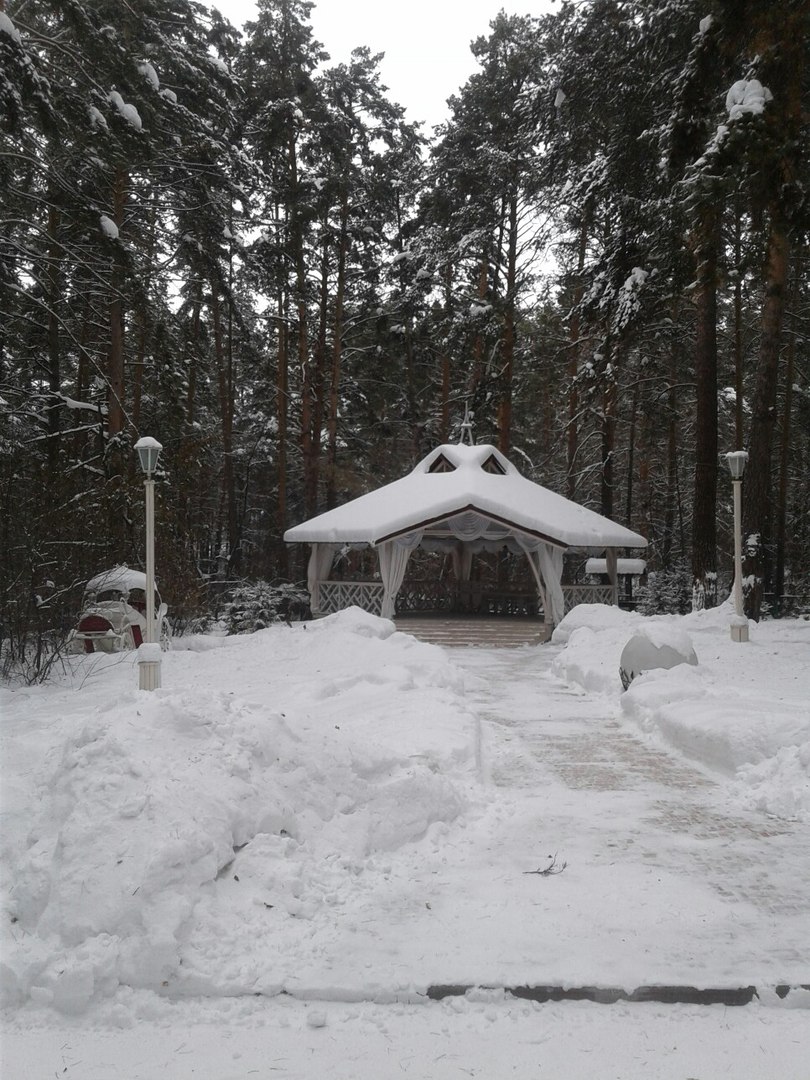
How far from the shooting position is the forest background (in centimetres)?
1057

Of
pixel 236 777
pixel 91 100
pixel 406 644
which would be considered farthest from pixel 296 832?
pixel 91 100

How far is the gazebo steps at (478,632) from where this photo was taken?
690 inches

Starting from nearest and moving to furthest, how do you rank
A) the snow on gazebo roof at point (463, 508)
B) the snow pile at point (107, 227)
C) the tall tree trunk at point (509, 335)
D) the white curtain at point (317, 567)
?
the snow pile at point (107, 227) < the snow on gazebo roof at point (463, 508) < the white curtain at point (317, 567) < the tall tree trunk at point (509, 335)

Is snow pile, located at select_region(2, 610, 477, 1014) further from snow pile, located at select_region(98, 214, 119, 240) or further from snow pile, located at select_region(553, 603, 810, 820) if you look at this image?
snow pile, located at select_region(98, 214, 119, 240)

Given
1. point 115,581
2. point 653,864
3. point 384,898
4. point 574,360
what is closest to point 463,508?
point 115,581

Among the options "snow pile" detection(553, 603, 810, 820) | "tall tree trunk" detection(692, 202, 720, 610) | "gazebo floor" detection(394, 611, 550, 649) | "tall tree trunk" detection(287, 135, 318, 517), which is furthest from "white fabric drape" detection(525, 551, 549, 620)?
"tall tree trunk" detection(287, 135, 318, 517)

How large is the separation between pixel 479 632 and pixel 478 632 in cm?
2

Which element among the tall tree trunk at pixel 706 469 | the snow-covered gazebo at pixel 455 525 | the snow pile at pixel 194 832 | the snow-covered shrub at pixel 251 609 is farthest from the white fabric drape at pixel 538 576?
the snow pile at pixel 194 832

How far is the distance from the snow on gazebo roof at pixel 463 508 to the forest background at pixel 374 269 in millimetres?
2465

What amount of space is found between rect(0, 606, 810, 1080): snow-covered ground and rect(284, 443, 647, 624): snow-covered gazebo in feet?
37.3

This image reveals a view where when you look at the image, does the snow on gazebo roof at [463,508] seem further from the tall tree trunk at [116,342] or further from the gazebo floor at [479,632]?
the tall tree trunk at [116,342]

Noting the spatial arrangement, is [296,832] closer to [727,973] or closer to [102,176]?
[727,973]

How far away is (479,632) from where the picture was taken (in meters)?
18.2

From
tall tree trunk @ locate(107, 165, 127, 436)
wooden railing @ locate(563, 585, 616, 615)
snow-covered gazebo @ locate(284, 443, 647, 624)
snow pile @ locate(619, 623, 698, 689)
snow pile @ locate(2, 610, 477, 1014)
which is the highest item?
tall tree trunk @ locate(107, 165, 127, 436)
